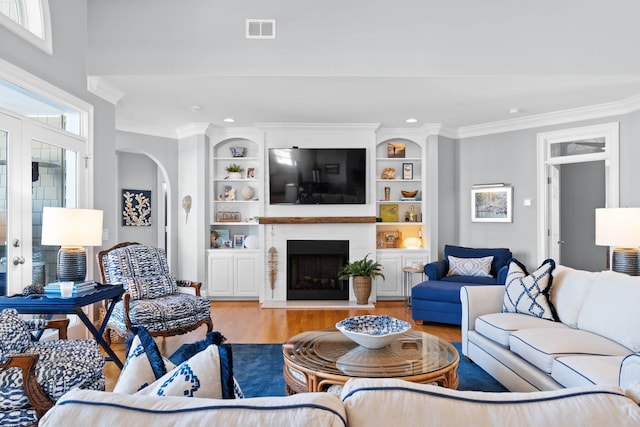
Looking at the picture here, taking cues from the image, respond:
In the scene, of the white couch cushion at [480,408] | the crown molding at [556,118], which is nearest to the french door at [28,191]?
the white couch cushion at [480,408]

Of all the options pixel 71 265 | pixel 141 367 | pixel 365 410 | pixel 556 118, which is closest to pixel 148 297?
pixel 71 265

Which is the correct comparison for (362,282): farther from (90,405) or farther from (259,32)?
(90,405)

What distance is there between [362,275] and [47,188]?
3.72 meters

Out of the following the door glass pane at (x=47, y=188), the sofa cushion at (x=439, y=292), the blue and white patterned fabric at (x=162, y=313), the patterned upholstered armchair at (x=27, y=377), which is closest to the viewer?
the patterned upholstered armchair at (x=27, y=377)

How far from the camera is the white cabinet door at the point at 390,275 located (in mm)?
6207

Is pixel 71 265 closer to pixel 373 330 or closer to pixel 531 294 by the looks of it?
pixel 373 330

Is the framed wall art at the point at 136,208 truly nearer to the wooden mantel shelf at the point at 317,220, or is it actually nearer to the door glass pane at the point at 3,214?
the wooden mantel shelf at the point at 317,220

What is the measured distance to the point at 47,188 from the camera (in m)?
3.63

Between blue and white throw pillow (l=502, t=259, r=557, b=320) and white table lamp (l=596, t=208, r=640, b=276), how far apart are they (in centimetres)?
108

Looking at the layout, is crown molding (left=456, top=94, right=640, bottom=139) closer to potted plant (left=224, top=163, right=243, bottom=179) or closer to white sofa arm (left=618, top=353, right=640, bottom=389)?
potted plant (left=224, top=163, right=243, bottom=179)

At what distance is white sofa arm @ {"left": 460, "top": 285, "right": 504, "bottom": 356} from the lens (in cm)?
352

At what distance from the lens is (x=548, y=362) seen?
2494 mm

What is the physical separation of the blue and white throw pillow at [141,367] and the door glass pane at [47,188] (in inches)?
107

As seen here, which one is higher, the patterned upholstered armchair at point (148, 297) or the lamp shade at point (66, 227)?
the lamp shade at point (66, 227)
